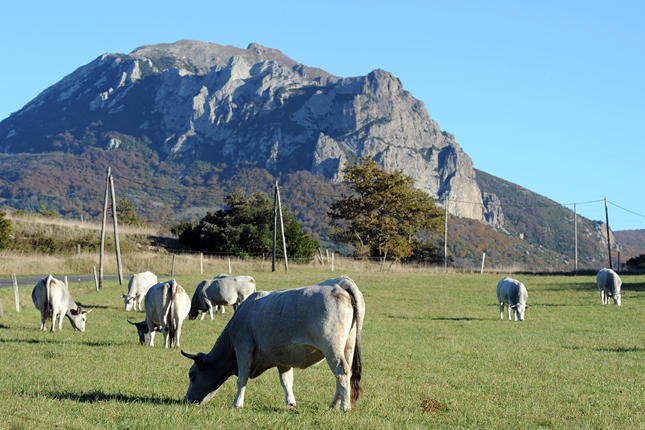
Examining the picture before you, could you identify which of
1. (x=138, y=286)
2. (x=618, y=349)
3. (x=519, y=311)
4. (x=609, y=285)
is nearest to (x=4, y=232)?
(x=138, y=286)

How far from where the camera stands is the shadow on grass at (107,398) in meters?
7.87

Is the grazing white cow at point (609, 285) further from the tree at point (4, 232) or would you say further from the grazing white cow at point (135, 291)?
the tree at point (4, 232)

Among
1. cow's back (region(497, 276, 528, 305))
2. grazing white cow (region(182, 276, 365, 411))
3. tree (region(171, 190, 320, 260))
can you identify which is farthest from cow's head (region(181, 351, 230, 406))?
tree (region(171, 190, 320, 260))

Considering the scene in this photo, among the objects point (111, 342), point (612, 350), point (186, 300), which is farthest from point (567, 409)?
point (111, 342)

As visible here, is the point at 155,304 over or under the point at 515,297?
over

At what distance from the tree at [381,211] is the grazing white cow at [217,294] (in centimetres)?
4098

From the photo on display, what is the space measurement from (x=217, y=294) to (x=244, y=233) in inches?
Result: 1486

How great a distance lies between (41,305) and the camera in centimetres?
1731

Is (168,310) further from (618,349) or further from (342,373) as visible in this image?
(618,349)

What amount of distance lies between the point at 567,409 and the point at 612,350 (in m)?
7.84

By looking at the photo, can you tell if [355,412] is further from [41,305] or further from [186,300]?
[41,305]

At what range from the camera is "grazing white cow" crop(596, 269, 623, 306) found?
2711cm

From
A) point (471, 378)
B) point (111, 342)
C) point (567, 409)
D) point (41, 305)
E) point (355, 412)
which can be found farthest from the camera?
point (41, 305)

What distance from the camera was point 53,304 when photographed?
17.1 metres
